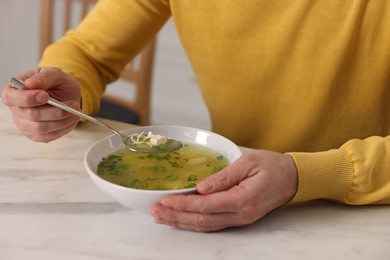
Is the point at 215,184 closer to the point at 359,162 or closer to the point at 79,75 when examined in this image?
the point at 359,162

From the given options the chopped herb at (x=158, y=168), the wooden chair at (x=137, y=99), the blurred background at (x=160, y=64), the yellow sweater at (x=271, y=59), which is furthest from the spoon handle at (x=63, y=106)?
the blurred background at (x=160, y=64)

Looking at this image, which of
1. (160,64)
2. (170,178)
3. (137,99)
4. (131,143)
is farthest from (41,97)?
(160,64)

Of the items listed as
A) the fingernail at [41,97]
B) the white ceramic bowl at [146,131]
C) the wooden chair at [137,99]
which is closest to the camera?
the white ceramic bowl at [146,131]

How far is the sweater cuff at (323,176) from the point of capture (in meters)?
0.91

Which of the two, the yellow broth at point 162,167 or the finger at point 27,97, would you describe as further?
the finger at point 27,97

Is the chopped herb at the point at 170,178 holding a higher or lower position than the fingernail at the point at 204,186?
lower

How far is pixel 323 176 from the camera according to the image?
3.02ft

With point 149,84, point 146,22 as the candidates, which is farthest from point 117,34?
point 149,84

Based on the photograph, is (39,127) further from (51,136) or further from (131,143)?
(131,143)

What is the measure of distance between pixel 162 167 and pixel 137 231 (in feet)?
0.39

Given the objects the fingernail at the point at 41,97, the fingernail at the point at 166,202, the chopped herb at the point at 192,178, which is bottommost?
the chopped herb at the point at 192,178

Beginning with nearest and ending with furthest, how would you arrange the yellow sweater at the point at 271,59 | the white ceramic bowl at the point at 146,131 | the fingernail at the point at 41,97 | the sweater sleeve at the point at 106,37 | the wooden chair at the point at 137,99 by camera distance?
the white ceramic bowl at the point at 146,131 → the fingernail at the point at 41,97 → the yellow sweater at the point at 271,59 → the sweater sleeve at the point at 106,37 → the wooden chair at the point at 137,99

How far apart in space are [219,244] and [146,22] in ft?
2.47

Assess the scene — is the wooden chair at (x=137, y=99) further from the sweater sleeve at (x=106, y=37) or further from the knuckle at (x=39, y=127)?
the knuckle at (x=39, y=127)
